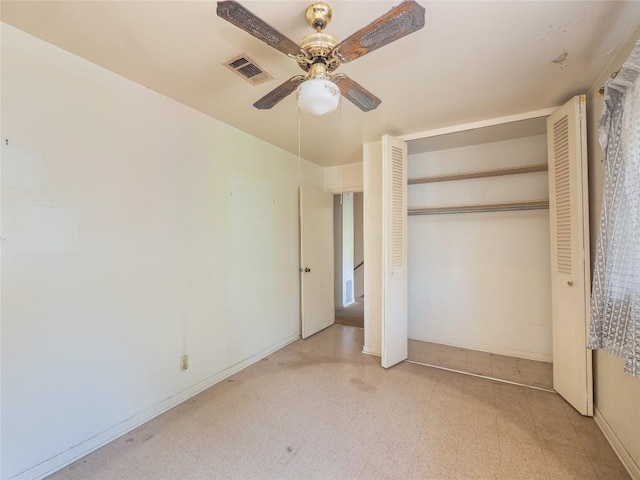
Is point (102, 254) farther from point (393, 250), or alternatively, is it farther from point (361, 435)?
point (393, 250)

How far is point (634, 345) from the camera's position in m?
1.26

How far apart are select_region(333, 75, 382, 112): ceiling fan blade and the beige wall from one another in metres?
1.39

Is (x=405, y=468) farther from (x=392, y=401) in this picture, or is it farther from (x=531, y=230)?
(x=531, y=230)

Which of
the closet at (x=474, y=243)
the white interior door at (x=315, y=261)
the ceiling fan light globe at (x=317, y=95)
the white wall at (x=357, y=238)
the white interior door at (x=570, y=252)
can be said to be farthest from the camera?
the white wall at (x=357, y=238)

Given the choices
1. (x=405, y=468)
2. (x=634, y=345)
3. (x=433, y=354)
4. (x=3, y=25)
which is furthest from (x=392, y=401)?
(x=3, y=25)

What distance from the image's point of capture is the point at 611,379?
1.78 meters

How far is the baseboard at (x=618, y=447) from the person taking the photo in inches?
59.2

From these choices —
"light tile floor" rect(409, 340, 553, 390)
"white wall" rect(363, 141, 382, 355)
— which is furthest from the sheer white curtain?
"white wall" rect(363, 141, 382, 355)

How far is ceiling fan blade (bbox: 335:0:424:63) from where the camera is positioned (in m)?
0.97

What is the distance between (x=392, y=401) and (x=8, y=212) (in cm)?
269

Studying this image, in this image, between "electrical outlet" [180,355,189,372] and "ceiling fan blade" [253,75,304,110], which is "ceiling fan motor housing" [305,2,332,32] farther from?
"electrical outlet" [180,355,189,372]

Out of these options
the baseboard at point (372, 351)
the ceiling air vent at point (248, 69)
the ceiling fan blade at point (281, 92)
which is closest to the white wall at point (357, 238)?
the baseboard at point (372, 351)

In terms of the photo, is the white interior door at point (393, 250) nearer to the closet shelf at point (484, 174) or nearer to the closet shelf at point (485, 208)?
the closet shelf at point (484, 174)

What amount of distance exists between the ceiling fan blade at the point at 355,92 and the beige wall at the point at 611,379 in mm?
1391
